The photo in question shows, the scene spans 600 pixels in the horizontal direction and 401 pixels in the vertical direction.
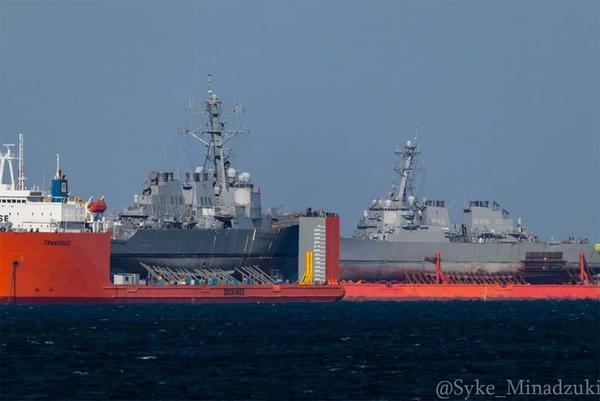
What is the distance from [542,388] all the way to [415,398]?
4720 millimetres

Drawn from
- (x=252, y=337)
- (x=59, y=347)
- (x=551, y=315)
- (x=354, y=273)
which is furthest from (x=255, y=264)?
(x=59, y=347)

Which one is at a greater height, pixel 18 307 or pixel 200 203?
pixel 200 203

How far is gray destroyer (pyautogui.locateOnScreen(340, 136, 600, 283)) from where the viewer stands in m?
111

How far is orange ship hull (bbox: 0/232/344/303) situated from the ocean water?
1255 mm

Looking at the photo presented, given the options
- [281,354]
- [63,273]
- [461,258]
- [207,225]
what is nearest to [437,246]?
[461,258]

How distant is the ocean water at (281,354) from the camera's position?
157ft

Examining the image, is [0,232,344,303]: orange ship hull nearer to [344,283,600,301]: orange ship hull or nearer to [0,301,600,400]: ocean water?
[0,301,600,400]: ocean water

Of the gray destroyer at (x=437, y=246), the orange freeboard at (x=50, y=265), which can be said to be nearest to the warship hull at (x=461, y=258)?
the gray destroyer at (x=437, y=246)

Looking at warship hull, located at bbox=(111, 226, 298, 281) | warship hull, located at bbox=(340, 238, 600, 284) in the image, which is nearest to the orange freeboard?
warship hull, located at bbox=(111, 226, 298, 281)

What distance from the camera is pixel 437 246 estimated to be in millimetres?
112875

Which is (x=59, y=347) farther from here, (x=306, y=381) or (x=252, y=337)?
(x=306, y=381)

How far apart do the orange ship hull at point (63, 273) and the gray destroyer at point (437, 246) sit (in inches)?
750

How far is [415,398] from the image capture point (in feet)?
151

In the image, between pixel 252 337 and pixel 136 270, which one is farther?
pixel 136 270
